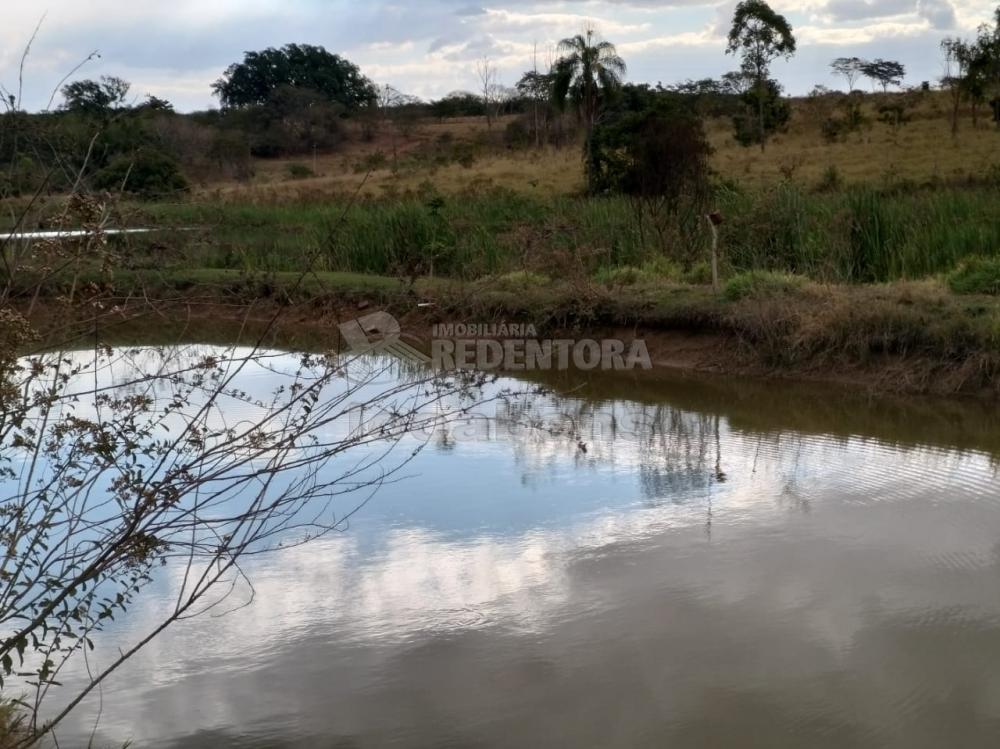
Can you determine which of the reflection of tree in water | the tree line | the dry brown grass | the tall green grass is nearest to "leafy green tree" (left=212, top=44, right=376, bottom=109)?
the tree line

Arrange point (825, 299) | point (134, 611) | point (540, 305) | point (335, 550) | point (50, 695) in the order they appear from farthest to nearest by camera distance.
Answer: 1. point (540, 305)
2. point (825, 299)
3. point (335, 550)
4. point (134, 611)
5. point (50, 695)

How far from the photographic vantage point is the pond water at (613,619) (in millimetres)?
4277

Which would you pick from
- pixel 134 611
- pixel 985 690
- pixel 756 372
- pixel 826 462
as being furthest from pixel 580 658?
pixel 756 372

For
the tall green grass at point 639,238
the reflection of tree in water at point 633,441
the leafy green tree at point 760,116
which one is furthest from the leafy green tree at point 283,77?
the reflection of tree in water at point 633,441

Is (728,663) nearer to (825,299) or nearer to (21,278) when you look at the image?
(21,278)

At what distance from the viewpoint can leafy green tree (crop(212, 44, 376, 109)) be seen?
54.4m

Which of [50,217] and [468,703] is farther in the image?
[468,703]

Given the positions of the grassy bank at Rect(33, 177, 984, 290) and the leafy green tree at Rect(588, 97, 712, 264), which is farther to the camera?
the leafy green tree at Rect(588, 97, 712, 264)

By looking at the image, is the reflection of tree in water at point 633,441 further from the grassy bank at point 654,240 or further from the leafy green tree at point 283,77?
the leafy green tree at point 283,77

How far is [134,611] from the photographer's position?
525 cm

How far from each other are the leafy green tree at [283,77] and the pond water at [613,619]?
49.0 meters

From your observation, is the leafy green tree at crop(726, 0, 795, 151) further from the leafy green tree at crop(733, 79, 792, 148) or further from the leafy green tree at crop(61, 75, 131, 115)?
the leafy green tree at crop(61, 75, 131, 115)

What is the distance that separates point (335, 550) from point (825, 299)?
6.44 meters

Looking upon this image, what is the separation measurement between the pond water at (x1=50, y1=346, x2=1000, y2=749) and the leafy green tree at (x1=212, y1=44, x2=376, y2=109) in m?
49.0
